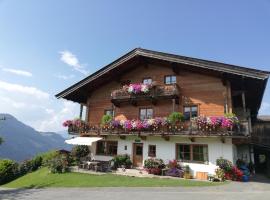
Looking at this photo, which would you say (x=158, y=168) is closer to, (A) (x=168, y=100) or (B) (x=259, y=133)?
(A) (x=168, y=100)

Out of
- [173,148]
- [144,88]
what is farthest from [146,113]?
[173,148]

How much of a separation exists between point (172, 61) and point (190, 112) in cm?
473

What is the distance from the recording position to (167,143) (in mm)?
22109

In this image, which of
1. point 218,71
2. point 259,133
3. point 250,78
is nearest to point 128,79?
point 218,71

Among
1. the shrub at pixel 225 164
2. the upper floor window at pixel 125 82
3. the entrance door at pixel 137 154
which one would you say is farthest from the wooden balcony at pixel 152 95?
the shrub at pixel 225 164

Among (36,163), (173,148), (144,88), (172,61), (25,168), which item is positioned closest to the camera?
(173,148)

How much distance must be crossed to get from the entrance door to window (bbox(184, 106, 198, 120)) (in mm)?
4976

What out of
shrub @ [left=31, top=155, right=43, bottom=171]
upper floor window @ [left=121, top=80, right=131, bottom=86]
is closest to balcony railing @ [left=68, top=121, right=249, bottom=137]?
upper floor window @ [left=121, top=80, right=131, bottom=86]

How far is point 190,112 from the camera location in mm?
22234

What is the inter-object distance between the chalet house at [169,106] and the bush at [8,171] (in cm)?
786

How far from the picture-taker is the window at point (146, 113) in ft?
79.5

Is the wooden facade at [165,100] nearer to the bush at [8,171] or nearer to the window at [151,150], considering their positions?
the window at [151,150]

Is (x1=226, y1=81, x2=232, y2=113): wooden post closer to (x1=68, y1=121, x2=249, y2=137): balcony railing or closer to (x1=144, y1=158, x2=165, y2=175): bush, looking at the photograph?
(x1=68, y1=121, x2=249, y2=137): balcony railing

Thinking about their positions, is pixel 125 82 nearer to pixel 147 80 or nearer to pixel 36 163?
pixel 147 80
